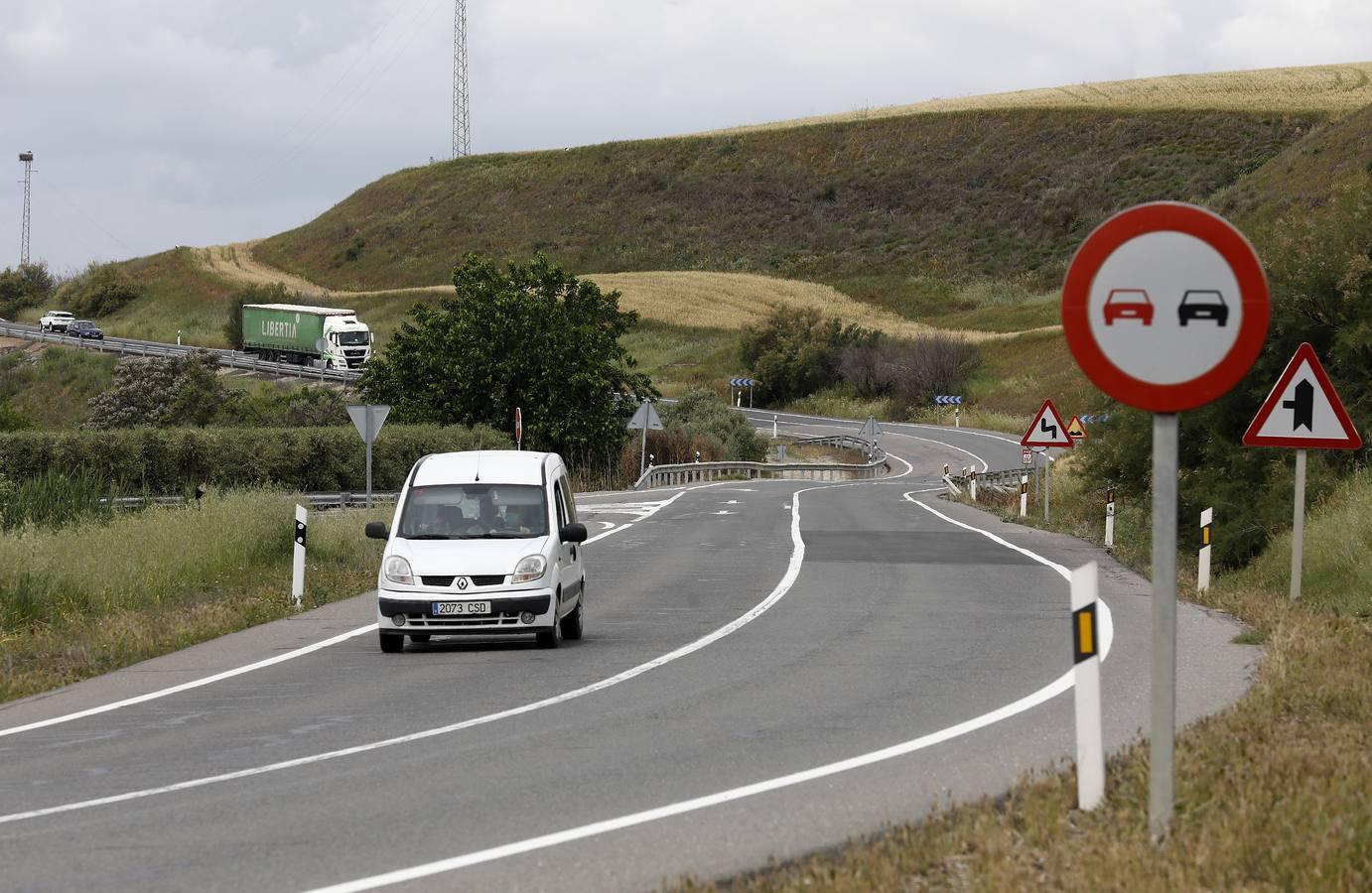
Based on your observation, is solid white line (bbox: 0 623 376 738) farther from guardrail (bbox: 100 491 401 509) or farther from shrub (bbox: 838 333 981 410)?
shrub (bbox: 838 333 981 410)

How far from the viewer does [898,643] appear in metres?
15.4

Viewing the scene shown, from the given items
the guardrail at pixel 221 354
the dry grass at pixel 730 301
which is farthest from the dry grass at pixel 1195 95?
the guardrail at pixel 221 354

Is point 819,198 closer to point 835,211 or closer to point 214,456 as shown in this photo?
point 835,211

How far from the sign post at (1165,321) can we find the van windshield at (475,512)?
10.3 m

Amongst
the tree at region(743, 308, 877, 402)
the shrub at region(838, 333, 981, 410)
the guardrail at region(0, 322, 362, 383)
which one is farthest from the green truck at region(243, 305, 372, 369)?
the shrub at region(838, 333, 981, 410)

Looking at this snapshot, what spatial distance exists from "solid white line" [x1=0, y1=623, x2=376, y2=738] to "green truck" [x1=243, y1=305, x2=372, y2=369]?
3091 inches

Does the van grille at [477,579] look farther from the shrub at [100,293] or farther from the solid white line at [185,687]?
the shrub at [100,293]

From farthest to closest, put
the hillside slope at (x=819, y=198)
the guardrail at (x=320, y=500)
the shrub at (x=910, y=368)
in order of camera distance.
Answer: the hillside slope at (x=819, y=198) < the shrub at (x=910, y=368) < the guardrail at (x=320, y=500)

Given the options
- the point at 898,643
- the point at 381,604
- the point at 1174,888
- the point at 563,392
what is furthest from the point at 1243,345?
the point at 563,392

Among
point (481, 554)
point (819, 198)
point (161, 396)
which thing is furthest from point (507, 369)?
point (819, 198)

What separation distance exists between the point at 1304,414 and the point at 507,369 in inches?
1588

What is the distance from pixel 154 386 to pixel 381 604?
184ft

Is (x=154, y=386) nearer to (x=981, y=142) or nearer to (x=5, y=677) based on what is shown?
(x=5, y=677)

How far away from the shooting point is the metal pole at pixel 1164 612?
646 cm
